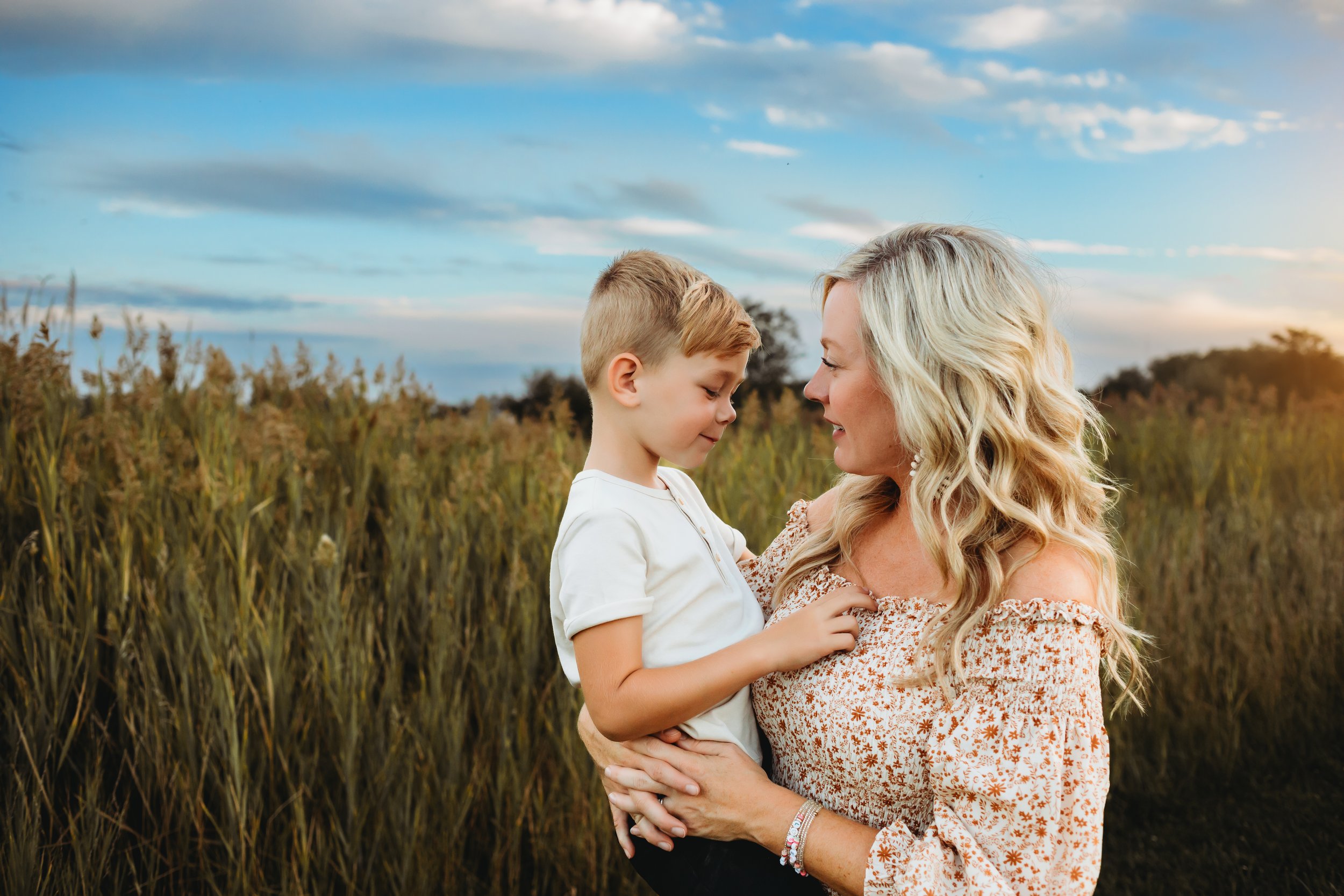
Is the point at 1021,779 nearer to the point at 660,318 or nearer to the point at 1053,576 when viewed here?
the point at 1053,576

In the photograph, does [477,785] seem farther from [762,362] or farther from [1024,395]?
[762,362]

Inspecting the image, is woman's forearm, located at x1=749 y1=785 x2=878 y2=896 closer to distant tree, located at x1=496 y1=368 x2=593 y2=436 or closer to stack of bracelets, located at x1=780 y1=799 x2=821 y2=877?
stack of bracelets, located at x1=780 y1=799 x2=821 y2=877

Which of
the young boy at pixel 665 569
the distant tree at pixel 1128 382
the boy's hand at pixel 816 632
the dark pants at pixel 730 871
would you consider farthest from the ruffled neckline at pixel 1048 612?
the distant tree at pixel 1128 382

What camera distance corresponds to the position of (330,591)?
11.0ft

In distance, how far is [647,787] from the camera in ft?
6.56

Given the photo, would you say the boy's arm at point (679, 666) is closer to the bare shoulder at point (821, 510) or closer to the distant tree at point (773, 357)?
the bare shoulder at point (821, 510)

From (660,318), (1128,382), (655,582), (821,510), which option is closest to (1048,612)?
(655,582)

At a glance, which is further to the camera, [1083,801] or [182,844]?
[182,844]

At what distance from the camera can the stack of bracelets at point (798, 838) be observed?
6.06ft

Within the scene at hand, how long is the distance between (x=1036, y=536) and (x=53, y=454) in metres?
4.06

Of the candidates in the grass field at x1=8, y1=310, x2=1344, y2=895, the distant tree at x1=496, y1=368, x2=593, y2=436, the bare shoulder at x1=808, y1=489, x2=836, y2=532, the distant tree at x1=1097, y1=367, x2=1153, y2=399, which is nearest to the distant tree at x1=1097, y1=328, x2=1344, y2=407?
the distant tree at x1=1097, y1=367, x2=1153, y2=399

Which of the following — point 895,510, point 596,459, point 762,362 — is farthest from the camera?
point 762,362

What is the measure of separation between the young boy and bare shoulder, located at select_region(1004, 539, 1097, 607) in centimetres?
33

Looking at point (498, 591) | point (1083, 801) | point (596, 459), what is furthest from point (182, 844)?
point (1083, 801)
